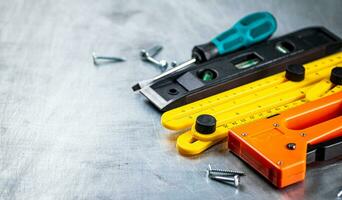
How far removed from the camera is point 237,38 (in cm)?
148

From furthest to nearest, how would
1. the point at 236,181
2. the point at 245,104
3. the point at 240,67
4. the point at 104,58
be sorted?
the point at 104,58 → the point at 240,67 → the point at 245,104 → the point at 236,181

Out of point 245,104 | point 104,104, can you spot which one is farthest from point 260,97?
point 104,104

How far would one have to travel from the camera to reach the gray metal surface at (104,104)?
1.16m

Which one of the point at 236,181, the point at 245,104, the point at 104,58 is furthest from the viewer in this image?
the point at 104,58

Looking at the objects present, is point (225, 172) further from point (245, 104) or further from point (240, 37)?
point (240, 37)

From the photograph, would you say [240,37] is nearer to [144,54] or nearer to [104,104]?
[144,54]

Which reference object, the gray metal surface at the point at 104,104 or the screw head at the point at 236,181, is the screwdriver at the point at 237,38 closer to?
the gray metal surface at the point at 104,104

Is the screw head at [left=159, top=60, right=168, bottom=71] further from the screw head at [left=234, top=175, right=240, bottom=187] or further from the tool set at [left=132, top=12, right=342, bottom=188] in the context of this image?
the screw head at [left=234, top=175, right=240, bottom=187]

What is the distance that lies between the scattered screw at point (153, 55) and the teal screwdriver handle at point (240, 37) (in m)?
0.07

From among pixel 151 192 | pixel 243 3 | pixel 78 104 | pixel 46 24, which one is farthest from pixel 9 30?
pixel 151 192

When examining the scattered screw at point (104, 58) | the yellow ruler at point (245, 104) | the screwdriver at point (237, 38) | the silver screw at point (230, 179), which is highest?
the screwdriver at point (237, 38)

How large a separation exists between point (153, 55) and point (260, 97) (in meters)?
0.32

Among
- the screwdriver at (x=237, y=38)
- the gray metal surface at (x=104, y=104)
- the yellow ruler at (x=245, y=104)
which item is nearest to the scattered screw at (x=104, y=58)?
the gray metal surface at (x=104, y=104)

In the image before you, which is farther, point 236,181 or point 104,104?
point 104,104
